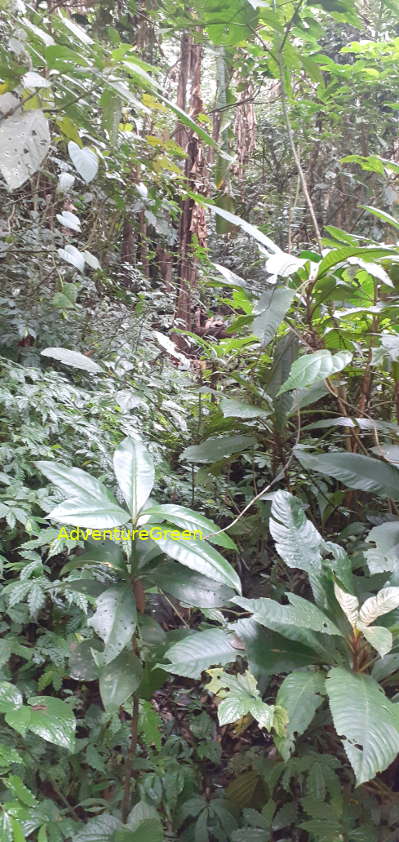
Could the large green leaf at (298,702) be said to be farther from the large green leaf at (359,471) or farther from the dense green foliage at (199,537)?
the large green leaf at (359,471)

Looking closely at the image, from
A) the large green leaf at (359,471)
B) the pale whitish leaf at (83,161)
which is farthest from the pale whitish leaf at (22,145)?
the large green leaf at (359,471)

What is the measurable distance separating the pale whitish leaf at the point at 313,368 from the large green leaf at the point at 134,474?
0.32 m

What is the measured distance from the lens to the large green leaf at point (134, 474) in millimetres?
1029

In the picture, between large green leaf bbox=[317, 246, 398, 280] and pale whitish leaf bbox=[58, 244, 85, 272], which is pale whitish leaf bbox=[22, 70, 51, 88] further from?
pale whitish leaf bbox=[58, 244, 85, 272]

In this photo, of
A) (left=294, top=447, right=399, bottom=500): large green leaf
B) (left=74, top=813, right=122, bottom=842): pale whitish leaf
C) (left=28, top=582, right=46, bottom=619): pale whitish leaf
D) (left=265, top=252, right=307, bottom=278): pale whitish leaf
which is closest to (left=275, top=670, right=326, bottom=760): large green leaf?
(left=74, top=813, right=122, bottom=842): pale whitish leaf

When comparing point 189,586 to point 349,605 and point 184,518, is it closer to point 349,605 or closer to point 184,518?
point 184,518

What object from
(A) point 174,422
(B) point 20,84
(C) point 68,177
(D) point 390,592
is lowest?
(A) point 174,422

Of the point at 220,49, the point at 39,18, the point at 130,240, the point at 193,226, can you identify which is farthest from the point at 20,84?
the point at 193,226

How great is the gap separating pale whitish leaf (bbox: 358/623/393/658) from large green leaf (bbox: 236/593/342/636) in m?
Result: 0.07

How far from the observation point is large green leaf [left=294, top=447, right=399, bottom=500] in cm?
131

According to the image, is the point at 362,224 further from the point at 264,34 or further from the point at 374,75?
the point at 264,34

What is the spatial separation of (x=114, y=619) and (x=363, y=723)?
429mm

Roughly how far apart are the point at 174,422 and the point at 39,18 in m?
1.45

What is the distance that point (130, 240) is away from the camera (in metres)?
4.08
